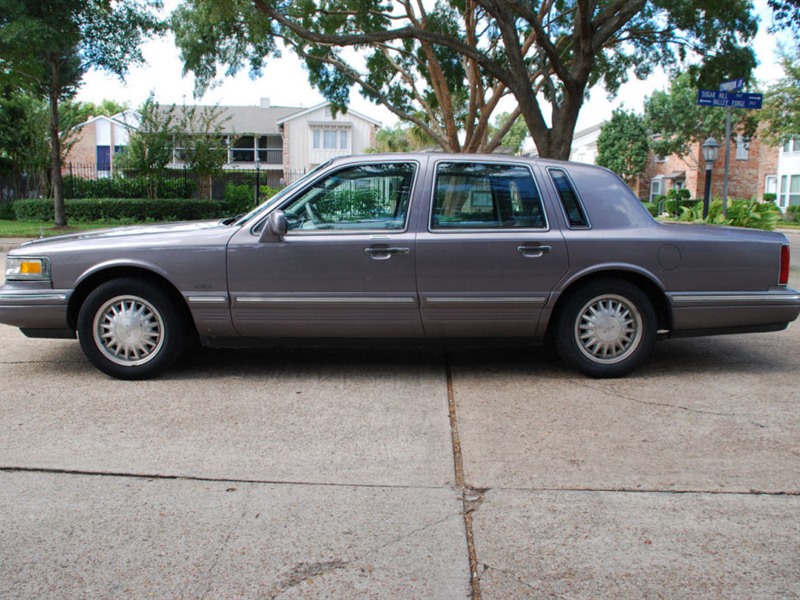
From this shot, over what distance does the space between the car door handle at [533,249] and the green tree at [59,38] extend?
17009mm

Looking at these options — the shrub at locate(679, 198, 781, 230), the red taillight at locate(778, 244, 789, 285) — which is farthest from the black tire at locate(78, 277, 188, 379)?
the shrub at locate(679, 198, 781, 230)

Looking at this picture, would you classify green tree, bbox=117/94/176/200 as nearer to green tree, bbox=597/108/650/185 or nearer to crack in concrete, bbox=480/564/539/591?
crack in concrete, bbox=480/564/539/591

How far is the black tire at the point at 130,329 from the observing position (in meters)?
5.32

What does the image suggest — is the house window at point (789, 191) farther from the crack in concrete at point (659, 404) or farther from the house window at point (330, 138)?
the crack in concrete at point (659, 404)

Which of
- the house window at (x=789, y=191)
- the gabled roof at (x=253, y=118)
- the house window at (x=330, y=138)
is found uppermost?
the gabled roof at (x=253, y=118)

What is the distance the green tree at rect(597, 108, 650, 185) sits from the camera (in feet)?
169

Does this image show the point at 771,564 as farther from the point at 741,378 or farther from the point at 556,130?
the point at 556,130

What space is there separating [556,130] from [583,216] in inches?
336

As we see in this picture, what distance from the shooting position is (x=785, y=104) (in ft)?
118

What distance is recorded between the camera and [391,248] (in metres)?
5.29

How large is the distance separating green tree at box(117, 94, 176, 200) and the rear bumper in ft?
81.1

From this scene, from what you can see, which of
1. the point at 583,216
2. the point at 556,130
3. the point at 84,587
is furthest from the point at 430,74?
the point at 84,587

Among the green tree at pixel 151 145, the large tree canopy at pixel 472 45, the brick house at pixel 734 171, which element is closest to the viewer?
the large tree canopy at pixel 472 45

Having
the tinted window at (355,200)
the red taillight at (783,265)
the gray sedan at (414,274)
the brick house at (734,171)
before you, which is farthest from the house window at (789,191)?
the tinted window at (355,200)
